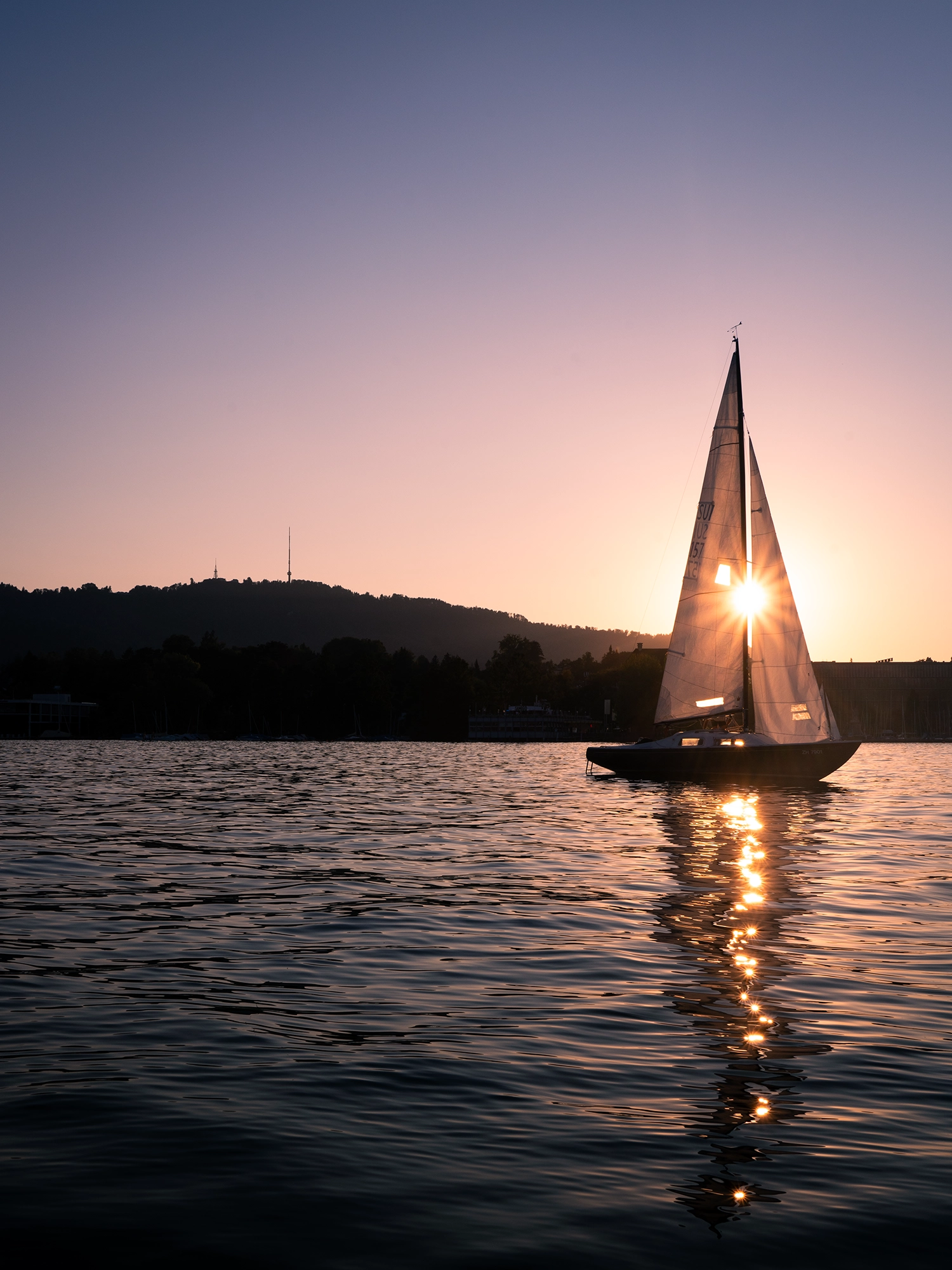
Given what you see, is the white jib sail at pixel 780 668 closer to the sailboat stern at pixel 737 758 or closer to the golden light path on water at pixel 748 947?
the sailboat stern at pixel 737 758

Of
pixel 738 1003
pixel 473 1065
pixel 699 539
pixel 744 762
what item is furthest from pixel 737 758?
pixel 473 1065

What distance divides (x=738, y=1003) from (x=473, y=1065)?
3712mm

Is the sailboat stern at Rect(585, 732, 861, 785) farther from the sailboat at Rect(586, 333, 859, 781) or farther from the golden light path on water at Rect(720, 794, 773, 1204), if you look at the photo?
the golden light path on water at Rect(720, 794, 773, 1204)

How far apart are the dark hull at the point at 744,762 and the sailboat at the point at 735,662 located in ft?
0.16

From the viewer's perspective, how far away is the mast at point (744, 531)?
184ft

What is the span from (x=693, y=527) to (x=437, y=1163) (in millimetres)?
52222

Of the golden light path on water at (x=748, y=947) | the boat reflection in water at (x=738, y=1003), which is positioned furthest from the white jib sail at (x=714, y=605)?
the boat reflection in water at (x=738, y=1003)

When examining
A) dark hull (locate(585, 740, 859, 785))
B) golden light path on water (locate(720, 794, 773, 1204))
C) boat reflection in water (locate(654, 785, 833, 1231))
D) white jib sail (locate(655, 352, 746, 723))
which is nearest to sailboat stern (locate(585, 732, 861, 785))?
dark hull (locate(585, 740, 859, 785))

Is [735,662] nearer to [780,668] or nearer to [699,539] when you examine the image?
[780,668]

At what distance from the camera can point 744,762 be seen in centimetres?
5412

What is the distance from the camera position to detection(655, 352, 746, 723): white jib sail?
56375 millimetres

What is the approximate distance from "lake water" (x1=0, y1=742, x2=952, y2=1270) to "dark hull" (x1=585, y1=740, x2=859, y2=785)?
29.1m

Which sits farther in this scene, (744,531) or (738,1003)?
(744,531)

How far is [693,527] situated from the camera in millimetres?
58406
